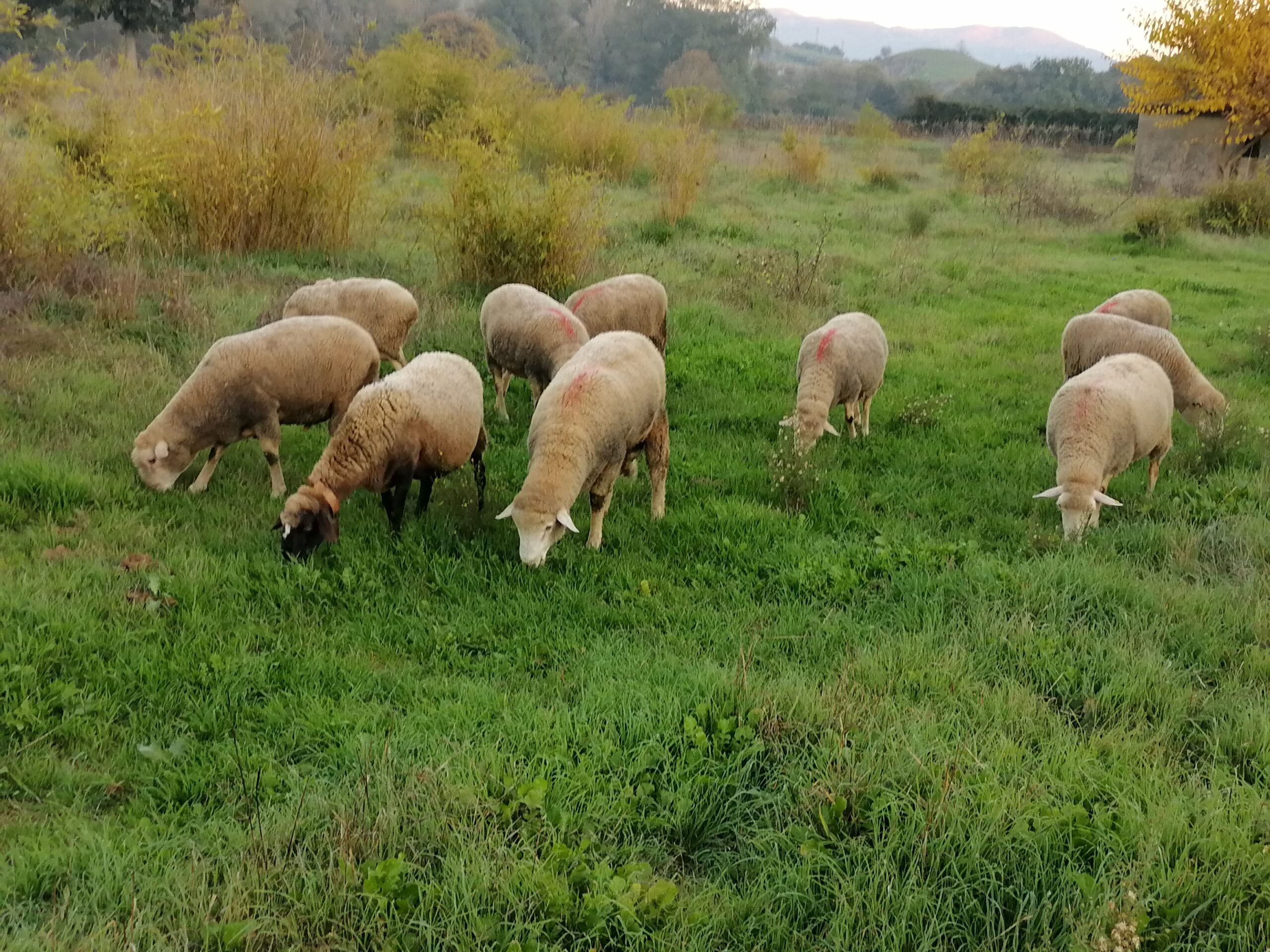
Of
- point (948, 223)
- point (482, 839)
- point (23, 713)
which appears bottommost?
point (23, 713)

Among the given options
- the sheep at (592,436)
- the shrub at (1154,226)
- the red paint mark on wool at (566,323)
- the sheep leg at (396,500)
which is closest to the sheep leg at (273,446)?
the sheep leg at (396,500)

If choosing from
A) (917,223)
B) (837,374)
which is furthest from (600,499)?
(917,223)

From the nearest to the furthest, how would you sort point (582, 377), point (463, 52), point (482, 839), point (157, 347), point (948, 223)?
point (482, 839)
point (582, 377)
point (157, 347)
point (948, 223)
point (463, 52)

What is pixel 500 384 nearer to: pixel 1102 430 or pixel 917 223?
pixel 1102 430

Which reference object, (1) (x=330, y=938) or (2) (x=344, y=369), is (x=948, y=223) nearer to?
(2) (x=344, y=369)

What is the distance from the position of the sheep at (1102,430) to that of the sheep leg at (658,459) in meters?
2.60

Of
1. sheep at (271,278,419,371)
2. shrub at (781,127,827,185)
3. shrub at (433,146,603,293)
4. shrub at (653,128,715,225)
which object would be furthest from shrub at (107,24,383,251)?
shrub at (781,127,827,185)

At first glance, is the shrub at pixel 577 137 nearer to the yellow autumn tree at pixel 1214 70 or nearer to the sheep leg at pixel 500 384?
the sheep leg at pixel 500 384

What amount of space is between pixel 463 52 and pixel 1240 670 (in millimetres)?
25392

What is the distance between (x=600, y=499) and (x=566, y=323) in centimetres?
218

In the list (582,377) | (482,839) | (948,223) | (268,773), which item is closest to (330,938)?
(482,839)

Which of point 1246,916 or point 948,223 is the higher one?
point 948,223

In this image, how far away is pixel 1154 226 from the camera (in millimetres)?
16984

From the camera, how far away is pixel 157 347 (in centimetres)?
774
